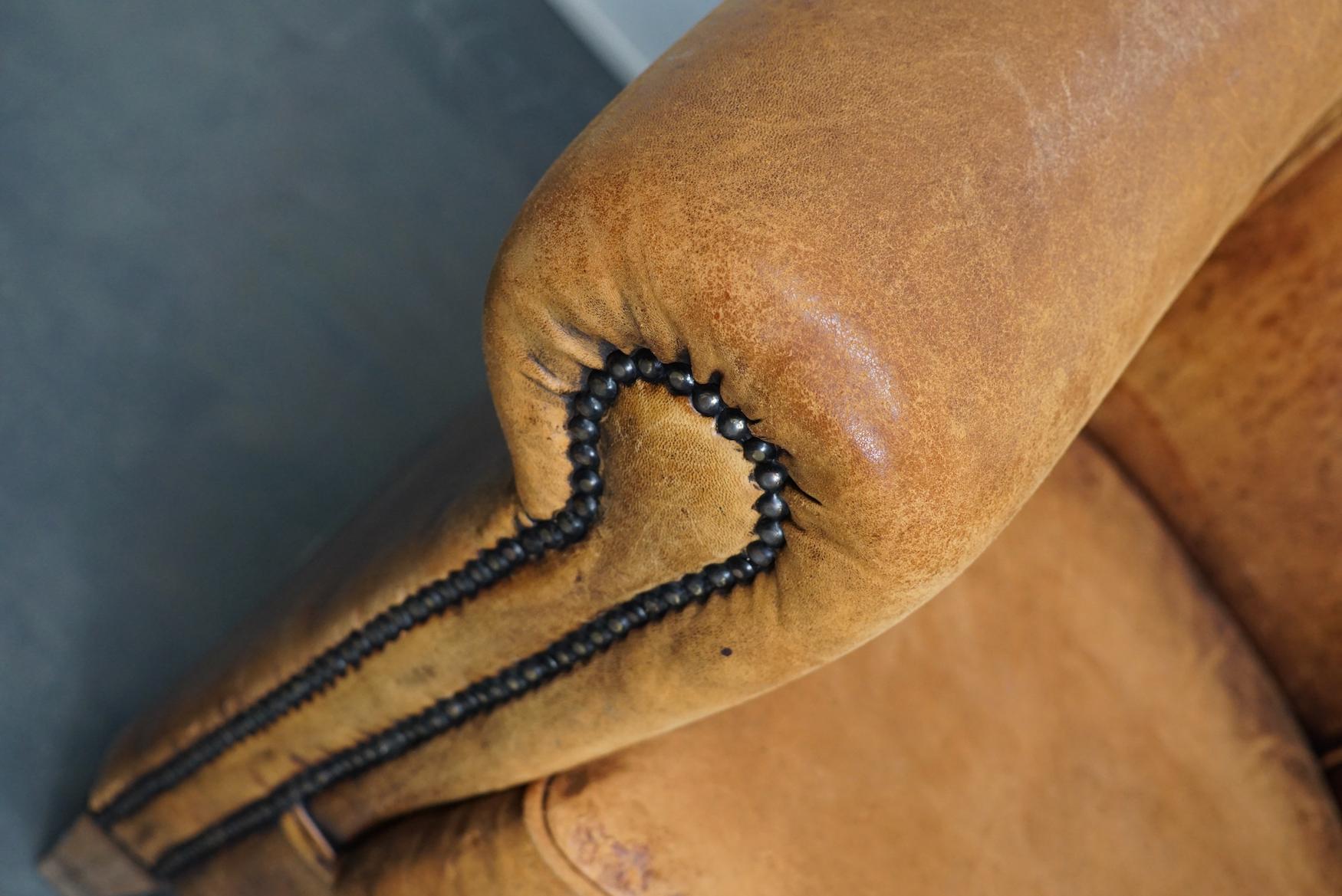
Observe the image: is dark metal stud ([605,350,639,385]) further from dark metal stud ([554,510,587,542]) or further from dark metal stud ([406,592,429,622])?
dark metal stud ([406,592,429,622])

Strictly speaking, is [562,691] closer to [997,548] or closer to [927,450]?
[927,450]

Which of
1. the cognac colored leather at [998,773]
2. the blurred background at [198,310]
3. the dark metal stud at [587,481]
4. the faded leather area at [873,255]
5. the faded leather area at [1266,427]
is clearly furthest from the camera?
the blurred background at [198,310]

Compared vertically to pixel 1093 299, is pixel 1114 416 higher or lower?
lower

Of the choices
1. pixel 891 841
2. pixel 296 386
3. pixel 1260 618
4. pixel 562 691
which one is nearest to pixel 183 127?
pixel 296 386

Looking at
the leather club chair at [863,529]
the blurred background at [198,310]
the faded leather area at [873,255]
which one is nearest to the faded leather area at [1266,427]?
the leather club chair at [863,529]

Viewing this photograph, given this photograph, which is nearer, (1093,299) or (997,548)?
(1093,299)

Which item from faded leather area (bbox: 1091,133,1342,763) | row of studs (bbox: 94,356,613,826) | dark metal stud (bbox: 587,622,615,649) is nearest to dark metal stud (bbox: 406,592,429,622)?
row of studs (bbox: 94,356,613,826)

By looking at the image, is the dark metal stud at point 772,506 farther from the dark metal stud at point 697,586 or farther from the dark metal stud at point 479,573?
the dark metal stud at point 479,573
